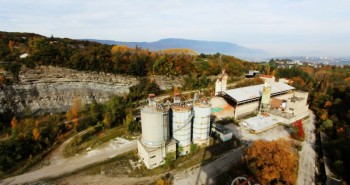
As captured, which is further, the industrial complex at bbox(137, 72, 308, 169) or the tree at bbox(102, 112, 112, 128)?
the tree at bbox(102, 112, 112, 128)

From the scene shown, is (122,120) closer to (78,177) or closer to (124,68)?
(78,177)

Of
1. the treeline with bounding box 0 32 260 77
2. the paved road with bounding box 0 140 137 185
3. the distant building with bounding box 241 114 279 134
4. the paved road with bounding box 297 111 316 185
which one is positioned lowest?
the paved road with bounding box 0 140 137 185

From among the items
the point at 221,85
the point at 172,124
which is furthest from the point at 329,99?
the point at 172,124

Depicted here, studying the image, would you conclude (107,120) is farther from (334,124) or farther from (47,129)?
(334,124)

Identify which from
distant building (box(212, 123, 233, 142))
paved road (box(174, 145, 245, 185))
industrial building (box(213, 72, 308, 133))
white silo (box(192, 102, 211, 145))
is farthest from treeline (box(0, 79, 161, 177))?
industrial building (box(213, 72, 308, 133))

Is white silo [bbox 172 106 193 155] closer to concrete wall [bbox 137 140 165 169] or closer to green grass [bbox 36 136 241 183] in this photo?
green grass [bbox 36 136 241 183]

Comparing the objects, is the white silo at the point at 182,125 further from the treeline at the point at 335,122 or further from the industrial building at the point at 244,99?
the treeline at the point at 335,122

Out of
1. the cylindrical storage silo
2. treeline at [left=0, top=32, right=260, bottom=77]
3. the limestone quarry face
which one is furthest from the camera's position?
treeline at [left=0, top=32, right=260, bottom=77]

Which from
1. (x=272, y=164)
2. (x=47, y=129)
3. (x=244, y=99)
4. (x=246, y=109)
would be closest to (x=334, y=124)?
(x=246, y=109)
